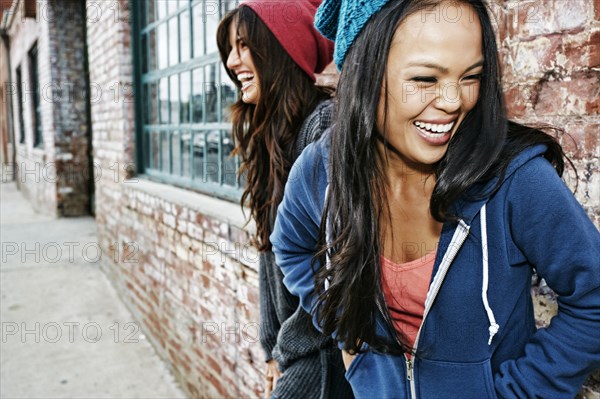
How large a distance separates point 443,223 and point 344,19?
486mm

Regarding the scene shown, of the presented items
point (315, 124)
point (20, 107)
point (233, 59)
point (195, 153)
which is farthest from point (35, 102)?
point (315, 124)

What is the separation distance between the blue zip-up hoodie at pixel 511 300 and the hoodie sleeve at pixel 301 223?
29 centimetres

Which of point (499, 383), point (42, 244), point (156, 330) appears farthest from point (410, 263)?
point (42, 244)

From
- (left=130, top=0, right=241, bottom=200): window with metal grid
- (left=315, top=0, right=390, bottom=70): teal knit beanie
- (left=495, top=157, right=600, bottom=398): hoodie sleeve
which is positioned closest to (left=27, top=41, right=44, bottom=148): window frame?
(left=130, top=0, right=241, bottom=200): window with metal grid

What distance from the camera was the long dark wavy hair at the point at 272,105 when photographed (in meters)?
1.68

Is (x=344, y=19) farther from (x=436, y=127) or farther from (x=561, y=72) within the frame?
(x=561, y=72)

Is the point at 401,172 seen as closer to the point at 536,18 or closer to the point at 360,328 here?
the point at 360,328

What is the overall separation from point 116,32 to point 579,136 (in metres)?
4.11

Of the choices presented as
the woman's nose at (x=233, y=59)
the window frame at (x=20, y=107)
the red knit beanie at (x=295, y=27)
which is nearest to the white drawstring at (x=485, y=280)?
the red knit beanie at (x=295, y=27)

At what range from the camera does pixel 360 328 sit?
4.09 ft

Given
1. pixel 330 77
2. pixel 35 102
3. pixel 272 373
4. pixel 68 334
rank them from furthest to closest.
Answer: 1. pixel 35 102
2. pixel 68 334
3. pixel 330 77
4. pixel 272 373

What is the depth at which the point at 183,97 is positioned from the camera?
3.76m

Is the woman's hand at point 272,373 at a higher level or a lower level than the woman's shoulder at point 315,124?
lower

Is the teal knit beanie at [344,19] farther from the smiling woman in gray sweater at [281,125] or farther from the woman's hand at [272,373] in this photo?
the woman's hand at [272,373]
